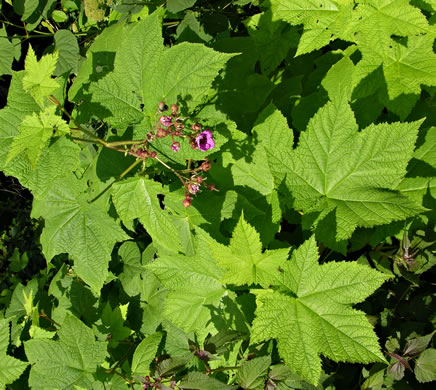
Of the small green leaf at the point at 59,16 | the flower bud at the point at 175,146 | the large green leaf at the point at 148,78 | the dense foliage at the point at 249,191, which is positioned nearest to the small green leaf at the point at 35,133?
the dense foliage at the point at 249,191

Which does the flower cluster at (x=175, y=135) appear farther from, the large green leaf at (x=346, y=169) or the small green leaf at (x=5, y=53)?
the small green leaf at (x=5, y=53)

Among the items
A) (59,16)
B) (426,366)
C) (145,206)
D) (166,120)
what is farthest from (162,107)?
(59,16)

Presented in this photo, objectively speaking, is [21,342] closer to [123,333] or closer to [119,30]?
[123,333]

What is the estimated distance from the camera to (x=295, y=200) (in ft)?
6.45

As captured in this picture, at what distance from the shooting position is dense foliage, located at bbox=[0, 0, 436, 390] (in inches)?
67.6

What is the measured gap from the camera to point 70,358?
7.52 feet

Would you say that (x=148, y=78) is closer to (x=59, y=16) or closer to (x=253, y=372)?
(x=253, y=372)

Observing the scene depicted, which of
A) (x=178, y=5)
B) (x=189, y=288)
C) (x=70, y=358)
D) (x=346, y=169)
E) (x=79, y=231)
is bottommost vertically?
(x=70, y=358)

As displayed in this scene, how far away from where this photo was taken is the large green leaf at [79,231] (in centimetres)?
219

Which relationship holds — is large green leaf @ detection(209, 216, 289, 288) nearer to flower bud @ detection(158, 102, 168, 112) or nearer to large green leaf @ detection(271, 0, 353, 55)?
flower bud @ detection(158, 102, 168, 112)

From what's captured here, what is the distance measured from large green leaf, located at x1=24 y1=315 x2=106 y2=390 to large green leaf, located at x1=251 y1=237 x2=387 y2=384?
1.09 metres

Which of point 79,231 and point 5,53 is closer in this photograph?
point 79,231

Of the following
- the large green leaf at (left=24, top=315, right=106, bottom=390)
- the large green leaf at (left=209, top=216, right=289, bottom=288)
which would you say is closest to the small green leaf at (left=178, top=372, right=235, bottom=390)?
the large green leaf at (left=209, top=216, right=289, bottom=288)

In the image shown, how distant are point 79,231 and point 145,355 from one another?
0.80 m
